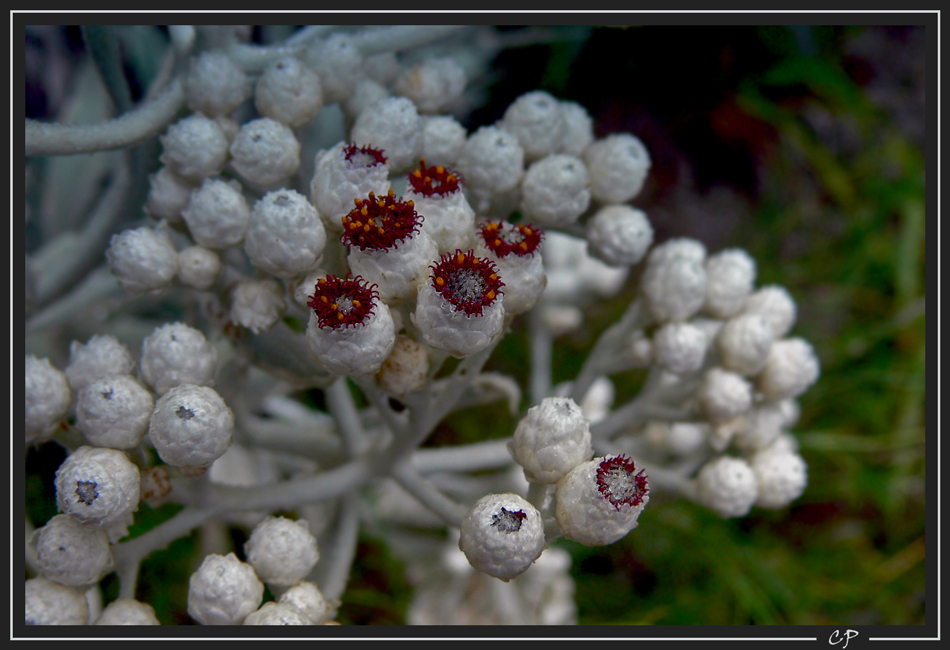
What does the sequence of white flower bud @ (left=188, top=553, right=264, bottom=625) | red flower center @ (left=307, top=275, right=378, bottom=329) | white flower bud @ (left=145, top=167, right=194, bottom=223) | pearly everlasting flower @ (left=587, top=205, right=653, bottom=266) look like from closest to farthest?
red flower center @ (left=307, top=275, right=378, bottom=329)
white flower bud @ (left=188, top=553, right=264, bottom=625)
white flower bud @ (left=145, top=167, right=194, bottom=223)
pearly everlasting flower @ (left=587, top=205, right=653, bottom=266)

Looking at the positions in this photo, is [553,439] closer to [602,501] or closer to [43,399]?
[602,501]

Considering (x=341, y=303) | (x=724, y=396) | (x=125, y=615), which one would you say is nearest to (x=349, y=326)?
(x=341, y=303)

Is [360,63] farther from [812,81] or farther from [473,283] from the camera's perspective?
[812,81]

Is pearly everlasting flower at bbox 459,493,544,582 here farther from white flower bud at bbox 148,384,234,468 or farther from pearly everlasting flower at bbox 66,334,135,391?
pearly everlasting flower at bbox 66,334,135,391

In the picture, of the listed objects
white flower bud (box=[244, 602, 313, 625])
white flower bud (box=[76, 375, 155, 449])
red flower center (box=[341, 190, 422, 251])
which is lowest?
white flower bud (box=[244, 602, 313, 625])

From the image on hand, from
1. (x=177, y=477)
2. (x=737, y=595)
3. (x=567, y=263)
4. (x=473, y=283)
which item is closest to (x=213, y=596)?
(x=177, y=477)

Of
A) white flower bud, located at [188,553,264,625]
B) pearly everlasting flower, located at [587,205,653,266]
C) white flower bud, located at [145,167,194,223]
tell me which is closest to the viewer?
white flower bud, located at [188,553,264,625]

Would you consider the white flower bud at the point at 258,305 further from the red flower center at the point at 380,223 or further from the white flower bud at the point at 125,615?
the white flower bud at the point at 125,615

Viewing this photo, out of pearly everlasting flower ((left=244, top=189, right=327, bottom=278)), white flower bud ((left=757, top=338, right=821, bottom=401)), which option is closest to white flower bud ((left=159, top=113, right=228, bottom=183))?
pearly everlasting flower ((left=244, top=189, right=327, bottom=278))
